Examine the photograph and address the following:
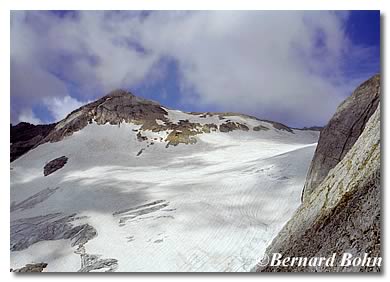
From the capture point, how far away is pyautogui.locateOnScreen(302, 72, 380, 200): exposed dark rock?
545 cm

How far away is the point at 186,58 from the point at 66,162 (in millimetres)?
9984

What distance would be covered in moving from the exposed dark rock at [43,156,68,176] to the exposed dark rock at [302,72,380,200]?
1005 centimetres

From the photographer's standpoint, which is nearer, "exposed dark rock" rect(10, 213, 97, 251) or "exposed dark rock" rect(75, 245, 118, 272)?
"exposed dark rock" rect(75, 245, 118, 272)

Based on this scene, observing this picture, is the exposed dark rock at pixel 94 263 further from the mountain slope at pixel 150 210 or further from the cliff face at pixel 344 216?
the cliff face at pixel 344 216

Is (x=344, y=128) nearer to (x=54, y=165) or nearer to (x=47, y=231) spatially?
(x=47, y=231)

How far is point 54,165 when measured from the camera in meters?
14.4

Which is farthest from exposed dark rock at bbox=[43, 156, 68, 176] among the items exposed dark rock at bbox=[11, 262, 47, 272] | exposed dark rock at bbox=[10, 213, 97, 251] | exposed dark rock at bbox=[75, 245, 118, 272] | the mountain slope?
exposed dark rock at bbox=[75, 245, 118, 272]

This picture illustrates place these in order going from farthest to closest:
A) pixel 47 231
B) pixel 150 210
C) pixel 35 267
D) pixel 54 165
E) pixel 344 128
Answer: pixel 54 165 → pixel 150 210 → pixel 47 231 → pixel 35 267 → pixel 344 128

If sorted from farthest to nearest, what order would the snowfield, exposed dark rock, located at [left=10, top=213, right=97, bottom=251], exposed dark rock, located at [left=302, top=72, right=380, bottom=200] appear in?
exposed dark rock, located at [left=10, top=213, right=97, bottom=251] < the snowfield < exposed dark rock, located at [left=302, top=72, right=380, bottom=200]

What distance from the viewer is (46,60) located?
6023 millimetres

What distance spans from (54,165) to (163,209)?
26.3 ft

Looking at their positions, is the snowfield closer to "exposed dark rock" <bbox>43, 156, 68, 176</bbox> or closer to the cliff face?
"exposed dark rock" <bbox>43, 156, 68, 176</bbox>

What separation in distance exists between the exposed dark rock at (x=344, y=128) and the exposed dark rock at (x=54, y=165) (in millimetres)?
10054

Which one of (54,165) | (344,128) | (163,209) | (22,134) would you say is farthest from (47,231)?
(54,165)
